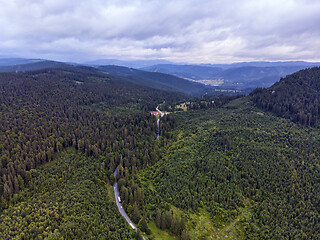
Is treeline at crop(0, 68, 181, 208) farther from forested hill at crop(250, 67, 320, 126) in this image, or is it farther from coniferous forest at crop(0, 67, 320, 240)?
forested hill at crop(250, 67, 320, 126)

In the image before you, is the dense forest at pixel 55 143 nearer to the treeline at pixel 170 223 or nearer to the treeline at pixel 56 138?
the treeline at pixel 56 138

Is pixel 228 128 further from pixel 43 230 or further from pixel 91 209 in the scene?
pixel 43 230

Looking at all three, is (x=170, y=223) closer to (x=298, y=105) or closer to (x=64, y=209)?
(x=64, y=209)

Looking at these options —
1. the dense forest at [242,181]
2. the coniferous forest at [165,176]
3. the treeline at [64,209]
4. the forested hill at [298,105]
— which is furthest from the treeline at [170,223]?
the forested hill at [298,105]

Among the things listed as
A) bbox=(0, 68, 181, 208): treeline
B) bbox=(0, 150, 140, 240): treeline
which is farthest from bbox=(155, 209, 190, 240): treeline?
bbox=(0, 68, 181, 208): treeline

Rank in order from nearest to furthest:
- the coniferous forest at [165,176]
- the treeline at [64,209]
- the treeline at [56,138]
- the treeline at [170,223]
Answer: the treeline at [64,209] < the treeline at [170,223] < the coniferous forest at [165,176] < the treeline at [56,138]

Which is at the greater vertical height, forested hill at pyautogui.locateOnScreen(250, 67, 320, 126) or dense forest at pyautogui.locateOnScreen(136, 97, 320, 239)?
forested hill at pyautogui.locateOnScreen(250, 67, 320, 126)

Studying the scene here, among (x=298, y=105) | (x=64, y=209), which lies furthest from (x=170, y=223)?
(x=298, y=105)
